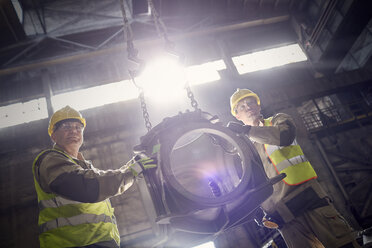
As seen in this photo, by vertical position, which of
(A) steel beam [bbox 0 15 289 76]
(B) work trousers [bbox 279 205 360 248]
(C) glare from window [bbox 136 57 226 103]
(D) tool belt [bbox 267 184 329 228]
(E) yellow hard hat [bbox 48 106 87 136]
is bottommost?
(B) work trousers [bbox 279 205 360 248]

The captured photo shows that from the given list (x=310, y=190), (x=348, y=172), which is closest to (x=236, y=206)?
(x=310, y=190)

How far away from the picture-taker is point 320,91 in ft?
18.3

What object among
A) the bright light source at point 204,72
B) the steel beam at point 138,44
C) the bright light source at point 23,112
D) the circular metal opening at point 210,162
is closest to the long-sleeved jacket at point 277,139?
the circular metal opening at point 210,162

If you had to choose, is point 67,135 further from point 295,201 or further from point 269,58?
point 269,58

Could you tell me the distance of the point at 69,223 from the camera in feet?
5.91

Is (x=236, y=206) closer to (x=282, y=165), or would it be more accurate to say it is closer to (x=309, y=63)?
(x=282, y=165)

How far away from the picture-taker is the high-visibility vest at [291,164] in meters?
2.55

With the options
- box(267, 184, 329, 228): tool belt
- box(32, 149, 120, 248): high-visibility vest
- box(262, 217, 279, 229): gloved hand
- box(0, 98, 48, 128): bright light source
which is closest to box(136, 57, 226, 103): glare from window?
box(32, 149, 120, 248): high-visibility vest

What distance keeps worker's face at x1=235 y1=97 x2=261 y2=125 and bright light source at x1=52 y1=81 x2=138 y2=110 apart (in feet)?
10.6

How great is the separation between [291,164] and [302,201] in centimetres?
43

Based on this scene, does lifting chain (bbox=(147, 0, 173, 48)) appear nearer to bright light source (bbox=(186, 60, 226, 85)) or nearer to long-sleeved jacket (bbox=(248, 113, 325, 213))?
long-sleeved jacket (bbox=(248, 113, 325, 213))

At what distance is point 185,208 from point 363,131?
5943 millimetres

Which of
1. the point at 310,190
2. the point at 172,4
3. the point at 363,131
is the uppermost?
the point at 172,4

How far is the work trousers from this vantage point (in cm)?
232
